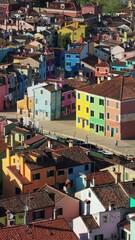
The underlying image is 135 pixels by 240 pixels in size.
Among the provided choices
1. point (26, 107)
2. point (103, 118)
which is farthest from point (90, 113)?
point (26, 107)

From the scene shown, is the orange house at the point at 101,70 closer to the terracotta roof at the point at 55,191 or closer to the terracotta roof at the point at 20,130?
the terracotta roof at the point at 20,130

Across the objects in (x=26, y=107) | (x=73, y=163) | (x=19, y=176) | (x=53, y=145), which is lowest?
(x=26, y=107)

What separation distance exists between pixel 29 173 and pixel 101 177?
8.21ft

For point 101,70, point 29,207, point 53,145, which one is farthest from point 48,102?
point 29,207

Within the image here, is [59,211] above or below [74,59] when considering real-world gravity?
above

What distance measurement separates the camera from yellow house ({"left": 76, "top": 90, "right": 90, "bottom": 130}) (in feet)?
140

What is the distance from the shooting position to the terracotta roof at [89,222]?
83.3ft

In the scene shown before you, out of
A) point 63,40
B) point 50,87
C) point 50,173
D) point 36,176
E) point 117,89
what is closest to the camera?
point 36,176

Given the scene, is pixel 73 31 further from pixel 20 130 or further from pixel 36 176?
pixel 36 176

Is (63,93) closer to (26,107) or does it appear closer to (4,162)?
(26,107)

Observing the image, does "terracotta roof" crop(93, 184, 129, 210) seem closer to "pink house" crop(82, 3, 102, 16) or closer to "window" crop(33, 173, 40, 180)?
"window" crop(33, 173, 40, 180)

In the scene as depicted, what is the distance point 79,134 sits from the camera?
4178cm

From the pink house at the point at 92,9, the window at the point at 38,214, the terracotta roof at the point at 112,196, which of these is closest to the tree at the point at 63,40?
the pink house at the point at 92,9

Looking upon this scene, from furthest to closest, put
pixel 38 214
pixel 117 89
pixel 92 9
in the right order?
pixel 92 9
pixel 117 89
pixel 38 214
